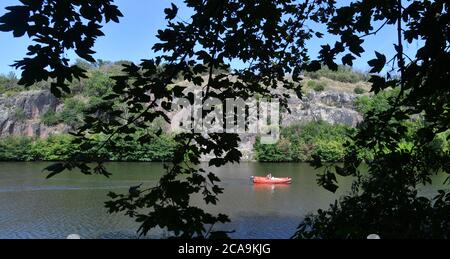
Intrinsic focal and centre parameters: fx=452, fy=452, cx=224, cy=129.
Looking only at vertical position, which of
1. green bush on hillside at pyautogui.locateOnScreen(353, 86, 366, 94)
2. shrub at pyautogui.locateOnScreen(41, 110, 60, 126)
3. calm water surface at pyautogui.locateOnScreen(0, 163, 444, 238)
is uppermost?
green bush on hillside at pyautogui.locateOnScreen(353, 86, 366, 94)

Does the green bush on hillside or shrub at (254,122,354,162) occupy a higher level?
the green bush on hillside

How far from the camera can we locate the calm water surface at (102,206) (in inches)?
676

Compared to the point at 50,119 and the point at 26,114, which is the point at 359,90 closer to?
the point at 50,119

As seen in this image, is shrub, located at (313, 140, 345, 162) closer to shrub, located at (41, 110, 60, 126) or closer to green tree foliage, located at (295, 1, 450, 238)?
shrub, located at (41, 110, 60, 126)

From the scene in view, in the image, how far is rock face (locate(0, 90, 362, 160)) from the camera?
6412cm

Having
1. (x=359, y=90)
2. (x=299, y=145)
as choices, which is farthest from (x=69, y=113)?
(x=359, y=90)

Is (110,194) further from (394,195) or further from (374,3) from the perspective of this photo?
(394,195)

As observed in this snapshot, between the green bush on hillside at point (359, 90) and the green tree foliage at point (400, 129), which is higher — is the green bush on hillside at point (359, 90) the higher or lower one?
the higher one

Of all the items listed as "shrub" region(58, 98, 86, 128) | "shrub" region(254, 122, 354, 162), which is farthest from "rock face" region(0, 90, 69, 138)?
"shrub" region(254, 122, 354, 162)

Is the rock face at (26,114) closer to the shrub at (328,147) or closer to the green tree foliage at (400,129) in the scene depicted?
the shrub at (328,147)

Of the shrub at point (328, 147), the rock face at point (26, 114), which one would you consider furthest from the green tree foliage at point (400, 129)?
the rock face at point (26, 114)
